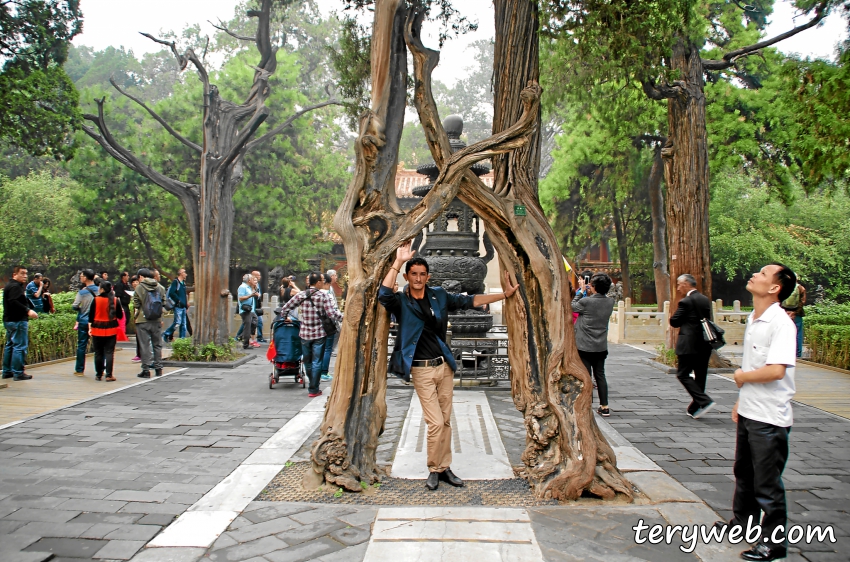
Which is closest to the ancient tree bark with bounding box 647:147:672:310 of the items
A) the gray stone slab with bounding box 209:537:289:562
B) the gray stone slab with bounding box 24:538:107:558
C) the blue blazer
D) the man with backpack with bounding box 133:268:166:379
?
the man with backpack with bounding box 133:268:166:379

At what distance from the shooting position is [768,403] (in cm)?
381

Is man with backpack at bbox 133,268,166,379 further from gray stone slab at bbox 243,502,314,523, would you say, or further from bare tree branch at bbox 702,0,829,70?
bare tree branch at bbox 702,0,829,70

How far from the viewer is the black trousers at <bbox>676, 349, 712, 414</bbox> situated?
7.41m

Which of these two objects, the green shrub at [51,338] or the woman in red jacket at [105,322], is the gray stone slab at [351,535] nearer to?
the woman in red jacket at [105,322]

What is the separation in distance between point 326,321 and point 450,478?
15.1 feet

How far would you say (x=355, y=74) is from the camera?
7.90 m

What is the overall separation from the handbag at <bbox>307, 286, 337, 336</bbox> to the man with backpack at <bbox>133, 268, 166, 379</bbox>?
273 centimetres

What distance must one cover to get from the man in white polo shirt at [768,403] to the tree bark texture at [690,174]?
870cm

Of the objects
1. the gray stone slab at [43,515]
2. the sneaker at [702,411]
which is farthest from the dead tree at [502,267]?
the sneaker at [702,411]

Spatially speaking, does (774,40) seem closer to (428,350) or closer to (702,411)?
(702,411)

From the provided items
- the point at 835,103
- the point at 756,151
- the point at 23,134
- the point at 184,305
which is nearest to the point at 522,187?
the point at 835,103

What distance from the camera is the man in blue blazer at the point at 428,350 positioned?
501 centimetres

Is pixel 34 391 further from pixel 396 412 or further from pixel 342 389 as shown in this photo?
pixel 342 389

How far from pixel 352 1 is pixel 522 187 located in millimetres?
3654
